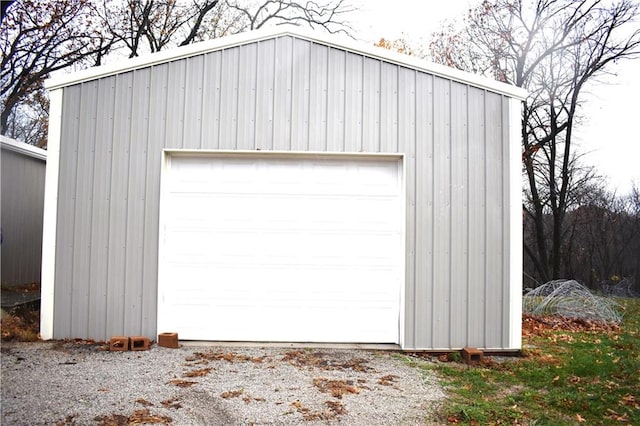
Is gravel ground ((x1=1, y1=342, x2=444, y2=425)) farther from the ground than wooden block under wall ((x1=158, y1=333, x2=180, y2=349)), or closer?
closer

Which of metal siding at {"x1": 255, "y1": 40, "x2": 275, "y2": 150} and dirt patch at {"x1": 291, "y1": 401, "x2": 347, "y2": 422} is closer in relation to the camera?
dirt patch at {"x1": 291, "y1": 401, "x2": 347, "y2": 422}

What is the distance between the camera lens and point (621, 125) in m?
15.6

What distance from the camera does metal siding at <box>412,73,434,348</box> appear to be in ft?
17.4

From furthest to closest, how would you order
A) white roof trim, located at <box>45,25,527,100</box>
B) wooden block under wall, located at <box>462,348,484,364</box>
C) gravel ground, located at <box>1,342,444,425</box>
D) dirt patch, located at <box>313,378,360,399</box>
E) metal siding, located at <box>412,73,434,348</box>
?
white roof trim, located at <box>45,25,527,100</box>
metal siding, located at <box>412,73,434,348</box>
wooden block under wall, located at <box>462,348,484,364</box>
dirt patch, located at <box>313,378,360,399</box>
gravel ground, located at <box>1,342,444,425</box>

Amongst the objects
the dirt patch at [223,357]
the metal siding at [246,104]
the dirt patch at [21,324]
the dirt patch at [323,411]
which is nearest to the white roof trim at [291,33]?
the metal siding at [246,104]

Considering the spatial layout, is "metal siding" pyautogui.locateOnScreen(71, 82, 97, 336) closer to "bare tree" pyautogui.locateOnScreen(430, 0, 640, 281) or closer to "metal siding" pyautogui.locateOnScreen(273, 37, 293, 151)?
"metal siding" pyautogui.locateOnScreen(273, 37, 293, 151)

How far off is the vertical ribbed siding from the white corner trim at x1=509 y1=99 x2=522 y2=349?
8 cm

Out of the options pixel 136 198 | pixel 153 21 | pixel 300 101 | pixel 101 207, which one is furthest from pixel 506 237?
pixel 153 21

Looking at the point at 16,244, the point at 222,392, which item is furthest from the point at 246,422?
the point at 16,244

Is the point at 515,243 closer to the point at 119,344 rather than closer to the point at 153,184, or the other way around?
the point at 153,184

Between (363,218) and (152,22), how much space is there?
42.4ft

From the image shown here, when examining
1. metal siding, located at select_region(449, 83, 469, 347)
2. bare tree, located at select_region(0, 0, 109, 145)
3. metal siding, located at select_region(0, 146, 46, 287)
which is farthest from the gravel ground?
bare tree, located at select_region(0, 0, 109, 145)

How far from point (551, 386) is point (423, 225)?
2.03 meters

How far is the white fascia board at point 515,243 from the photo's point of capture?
532 cm
